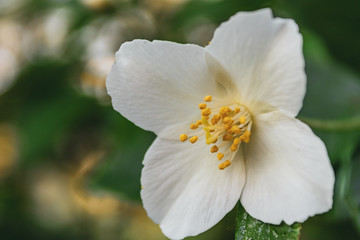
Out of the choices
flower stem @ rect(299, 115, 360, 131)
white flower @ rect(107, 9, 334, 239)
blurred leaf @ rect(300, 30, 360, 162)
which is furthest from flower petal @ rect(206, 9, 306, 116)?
blurred leaf @ rect(300, 30, 360, 162)

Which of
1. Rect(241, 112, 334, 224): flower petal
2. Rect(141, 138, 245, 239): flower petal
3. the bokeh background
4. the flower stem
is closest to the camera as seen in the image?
Rect(241, 112, 334, 224): flower petal

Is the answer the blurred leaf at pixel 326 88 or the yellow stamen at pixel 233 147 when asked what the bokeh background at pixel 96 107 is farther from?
the yellow stamen at pixel 233 147

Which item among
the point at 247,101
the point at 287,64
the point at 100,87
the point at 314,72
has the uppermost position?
the point at 287,64

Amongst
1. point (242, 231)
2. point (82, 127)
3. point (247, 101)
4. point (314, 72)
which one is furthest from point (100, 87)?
point (242, 231)

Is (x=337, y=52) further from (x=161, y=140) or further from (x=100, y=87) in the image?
(x=161, y=140)

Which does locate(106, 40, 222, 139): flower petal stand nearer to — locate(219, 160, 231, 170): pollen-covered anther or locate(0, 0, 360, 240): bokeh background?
locate(219, 160, 231, 170): pollen-covered anther

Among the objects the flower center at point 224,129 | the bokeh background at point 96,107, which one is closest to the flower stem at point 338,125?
the bokeh background at point 96,107
